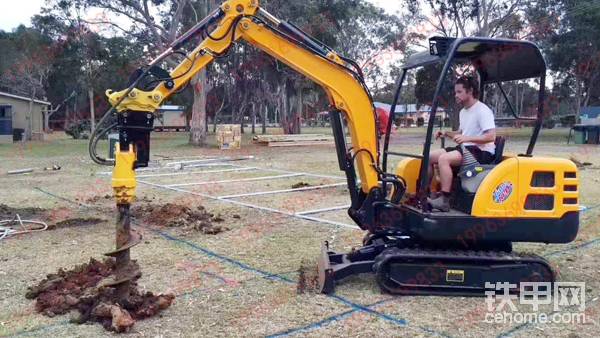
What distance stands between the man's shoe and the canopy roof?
1.26m

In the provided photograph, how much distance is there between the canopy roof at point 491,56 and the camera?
5.00 metres

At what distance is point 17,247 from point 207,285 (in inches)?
117

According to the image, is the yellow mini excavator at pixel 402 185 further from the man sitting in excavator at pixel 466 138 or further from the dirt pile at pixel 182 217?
the dirt pile at pixel 182 217

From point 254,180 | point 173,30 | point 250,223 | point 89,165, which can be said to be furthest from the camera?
point 173,30

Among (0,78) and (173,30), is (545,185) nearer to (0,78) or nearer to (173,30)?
(173,30)

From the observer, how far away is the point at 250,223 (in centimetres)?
823

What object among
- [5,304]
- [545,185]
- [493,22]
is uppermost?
[493,22]

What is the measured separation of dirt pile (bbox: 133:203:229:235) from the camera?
7847 millimetres

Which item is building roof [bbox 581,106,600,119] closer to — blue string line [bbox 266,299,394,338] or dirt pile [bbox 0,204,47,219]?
dirt pile [bbox 0,204,47,219]

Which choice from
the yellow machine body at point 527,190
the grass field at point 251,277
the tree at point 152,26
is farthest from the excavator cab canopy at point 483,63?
the tree at point 152,26

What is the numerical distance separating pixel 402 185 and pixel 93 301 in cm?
293

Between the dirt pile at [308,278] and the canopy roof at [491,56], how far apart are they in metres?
2.26

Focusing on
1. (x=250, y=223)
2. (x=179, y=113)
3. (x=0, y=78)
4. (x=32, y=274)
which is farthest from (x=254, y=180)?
(x=179, y=113)

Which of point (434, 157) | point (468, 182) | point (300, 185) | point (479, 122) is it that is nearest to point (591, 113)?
point (300, 185)
